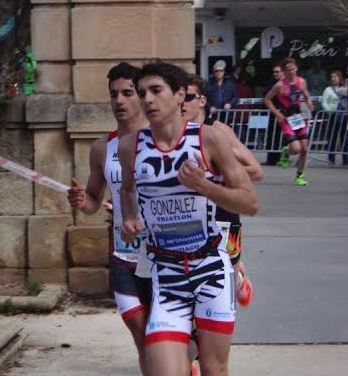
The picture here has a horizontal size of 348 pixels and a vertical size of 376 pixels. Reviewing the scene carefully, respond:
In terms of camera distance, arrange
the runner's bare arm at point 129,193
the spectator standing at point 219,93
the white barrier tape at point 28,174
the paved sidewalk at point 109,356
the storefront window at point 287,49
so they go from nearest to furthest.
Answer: the runner's bare arm at point 129,193, the paved sidewalk at point 109,356, the white barrier tape at point 28,174, the spectator standing at point 219,93, the storefront window at point 287,49

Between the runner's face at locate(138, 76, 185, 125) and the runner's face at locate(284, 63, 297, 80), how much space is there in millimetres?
9888

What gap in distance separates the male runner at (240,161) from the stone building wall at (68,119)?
2.48 metres

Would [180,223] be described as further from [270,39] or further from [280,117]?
[270,39]

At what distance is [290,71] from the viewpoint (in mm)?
14344

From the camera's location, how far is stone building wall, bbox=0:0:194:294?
26.6 ft

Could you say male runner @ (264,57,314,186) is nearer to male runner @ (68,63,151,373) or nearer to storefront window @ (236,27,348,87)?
male runner @ (68,63,151,373)

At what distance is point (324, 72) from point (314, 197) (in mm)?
14257

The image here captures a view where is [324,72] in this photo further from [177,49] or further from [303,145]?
[177,49]

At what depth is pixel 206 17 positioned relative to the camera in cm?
2645

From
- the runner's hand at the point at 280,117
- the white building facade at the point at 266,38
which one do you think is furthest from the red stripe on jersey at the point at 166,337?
the white building facade at the point at 266,38

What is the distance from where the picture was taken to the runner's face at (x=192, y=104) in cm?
554

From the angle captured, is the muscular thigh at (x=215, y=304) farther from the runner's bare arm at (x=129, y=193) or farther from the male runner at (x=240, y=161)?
the male runner at (x=240, y=161)

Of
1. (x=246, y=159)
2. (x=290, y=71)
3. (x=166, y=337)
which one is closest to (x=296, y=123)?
(x=290, y=71)

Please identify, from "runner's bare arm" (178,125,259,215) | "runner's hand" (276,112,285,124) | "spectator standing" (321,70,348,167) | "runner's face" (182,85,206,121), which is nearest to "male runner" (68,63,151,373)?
"runner's face" (182,85,206,121)
